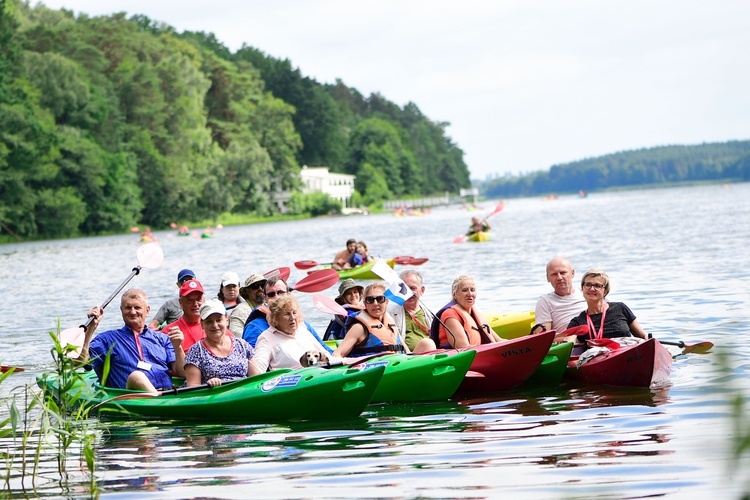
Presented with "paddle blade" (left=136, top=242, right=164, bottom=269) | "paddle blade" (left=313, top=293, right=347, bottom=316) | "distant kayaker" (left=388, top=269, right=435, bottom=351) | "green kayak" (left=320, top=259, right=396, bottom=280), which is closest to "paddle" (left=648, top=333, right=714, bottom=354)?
"distant kayaker" (left=388, top=269, right=435, bottom=351)

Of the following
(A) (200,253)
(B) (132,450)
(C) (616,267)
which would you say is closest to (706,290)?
(C) (616,267)

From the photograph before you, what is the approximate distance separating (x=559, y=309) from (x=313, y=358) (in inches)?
92.2

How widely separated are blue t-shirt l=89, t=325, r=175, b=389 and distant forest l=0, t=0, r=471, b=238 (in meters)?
47.9

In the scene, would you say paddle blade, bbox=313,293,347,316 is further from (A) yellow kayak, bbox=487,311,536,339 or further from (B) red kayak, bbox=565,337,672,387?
(A) yellow kayak, bbox=487,311,536,339

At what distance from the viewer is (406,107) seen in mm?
175000

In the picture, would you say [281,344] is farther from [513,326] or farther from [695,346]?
[513,326]

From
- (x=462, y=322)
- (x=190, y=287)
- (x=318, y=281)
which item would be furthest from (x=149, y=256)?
(x=462, y=322)

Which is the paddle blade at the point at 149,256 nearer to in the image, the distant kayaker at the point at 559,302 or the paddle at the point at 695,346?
the distant kayaker at the point at 559,302

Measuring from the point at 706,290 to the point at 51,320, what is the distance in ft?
34.9

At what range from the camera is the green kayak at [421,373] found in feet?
27.1

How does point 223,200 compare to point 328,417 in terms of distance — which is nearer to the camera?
point 328,417

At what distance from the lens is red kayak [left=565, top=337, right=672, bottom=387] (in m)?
8.41

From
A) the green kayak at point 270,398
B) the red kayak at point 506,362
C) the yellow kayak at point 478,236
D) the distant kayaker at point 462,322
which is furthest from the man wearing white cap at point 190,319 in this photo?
the yellow kayak at point 478,236

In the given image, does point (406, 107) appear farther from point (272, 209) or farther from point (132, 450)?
point (132, 450)
